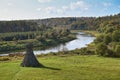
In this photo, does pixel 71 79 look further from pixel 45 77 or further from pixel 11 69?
pixel 11 69

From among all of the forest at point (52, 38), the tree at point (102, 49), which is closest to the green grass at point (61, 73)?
the tree at point (102, 49)

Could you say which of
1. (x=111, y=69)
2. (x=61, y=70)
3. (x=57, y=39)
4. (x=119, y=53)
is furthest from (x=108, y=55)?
(x=57, y=39)

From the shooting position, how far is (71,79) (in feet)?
112

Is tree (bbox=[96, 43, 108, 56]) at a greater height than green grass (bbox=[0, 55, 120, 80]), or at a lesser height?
greater

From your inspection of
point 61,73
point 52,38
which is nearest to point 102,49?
point 61,73

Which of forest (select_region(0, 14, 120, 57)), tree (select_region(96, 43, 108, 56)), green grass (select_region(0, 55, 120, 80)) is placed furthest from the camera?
forest (select_region(0, 14, 120, 57))

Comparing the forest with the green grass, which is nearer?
the green grass

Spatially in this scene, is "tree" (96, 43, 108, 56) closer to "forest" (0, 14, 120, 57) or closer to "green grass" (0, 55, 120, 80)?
"forest" (0, 14, 120, 57)

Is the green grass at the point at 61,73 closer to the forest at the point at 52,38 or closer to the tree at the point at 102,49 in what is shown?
the tree at the point at 102,49

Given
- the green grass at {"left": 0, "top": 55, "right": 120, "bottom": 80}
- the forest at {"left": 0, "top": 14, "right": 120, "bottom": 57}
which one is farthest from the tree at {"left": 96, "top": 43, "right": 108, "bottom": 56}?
the green grass at {"left": 0, "top": 55, "right": 120, "bottom": 80}

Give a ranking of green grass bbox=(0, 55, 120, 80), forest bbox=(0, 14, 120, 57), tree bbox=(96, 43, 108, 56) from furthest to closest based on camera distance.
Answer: forest bbox=(0, 14, 120, 57) → tree bbox=(96, 43, 108, 56) → green grass bbox=(0, 55, 120, 80)

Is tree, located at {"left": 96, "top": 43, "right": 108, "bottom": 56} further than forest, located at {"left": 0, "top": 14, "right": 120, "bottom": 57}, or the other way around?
forest, located at {"left": 0, "top": 14, "right": 120, "bottom": 57}

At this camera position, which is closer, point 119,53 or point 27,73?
point 27,73

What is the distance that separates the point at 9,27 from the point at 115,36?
122 meters
